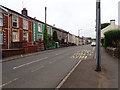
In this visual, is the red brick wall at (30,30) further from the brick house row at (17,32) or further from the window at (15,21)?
the window at (15,21)

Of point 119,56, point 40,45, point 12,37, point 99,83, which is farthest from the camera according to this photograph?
point 40,45

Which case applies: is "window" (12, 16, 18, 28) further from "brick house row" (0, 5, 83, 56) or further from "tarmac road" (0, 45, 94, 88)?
"tarmac road" (0, 45, 94, 88)

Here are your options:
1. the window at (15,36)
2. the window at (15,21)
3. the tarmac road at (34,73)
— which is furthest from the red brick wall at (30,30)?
the tarmac road at (34,73)

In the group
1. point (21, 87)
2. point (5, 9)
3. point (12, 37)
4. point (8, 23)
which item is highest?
point (5, 9)

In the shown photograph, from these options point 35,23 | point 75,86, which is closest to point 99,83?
point 75,86

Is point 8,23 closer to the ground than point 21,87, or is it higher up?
higher up

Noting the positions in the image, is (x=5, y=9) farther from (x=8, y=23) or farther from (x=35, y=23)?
(x=35, y=23)

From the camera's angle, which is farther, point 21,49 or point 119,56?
point 21,49

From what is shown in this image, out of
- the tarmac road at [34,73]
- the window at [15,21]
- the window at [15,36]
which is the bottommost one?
the tarmac road at [34,73]

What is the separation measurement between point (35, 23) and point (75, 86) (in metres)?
29.2

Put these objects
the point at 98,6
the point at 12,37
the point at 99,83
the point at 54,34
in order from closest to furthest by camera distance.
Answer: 1. the point at 99,83
2. the point at 98,6
3. the point at 12,37
4. the point at 54,34

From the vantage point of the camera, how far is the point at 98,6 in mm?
10711

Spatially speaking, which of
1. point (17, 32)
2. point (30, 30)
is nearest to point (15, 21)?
point (17, 32)

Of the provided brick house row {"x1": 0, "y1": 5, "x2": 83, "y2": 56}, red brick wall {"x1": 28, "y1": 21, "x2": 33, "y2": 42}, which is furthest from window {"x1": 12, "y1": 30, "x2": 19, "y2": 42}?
red brick wall {"x1": 28, "y1": 21, "x2": 33, "y2": 42}
